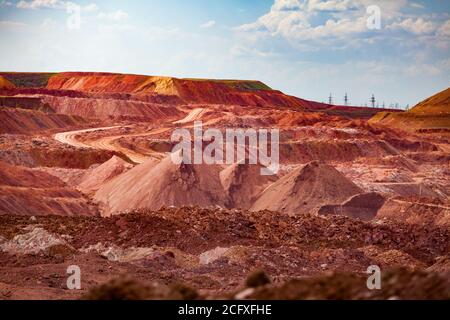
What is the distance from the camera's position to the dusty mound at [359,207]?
24.5 m

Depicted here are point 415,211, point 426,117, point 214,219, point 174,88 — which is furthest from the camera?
point 174,88

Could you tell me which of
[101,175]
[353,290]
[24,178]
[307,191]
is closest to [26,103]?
[101,175]

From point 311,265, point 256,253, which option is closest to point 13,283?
point 256,253

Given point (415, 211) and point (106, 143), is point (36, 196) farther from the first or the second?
point (106, 143)

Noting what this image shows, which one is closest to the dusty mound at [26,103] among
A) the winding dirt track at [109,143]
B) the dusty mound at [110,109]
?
the dusty mound at [110,109]

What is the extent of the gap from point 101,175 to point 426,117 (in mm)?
54088

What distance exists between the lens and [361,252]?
1728cm

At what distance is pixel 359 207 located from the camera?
81.7 feet

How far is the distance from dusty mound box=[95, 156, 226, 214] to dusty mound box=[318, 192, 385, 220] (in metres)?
4.56

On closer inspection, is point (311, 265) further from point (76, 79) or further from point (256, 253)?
point (76, 79)

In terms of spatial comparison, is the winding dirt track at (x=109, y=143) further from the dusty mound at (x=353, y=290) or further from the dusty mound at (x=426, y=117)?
the dusty mound at (x=353, y=290)
